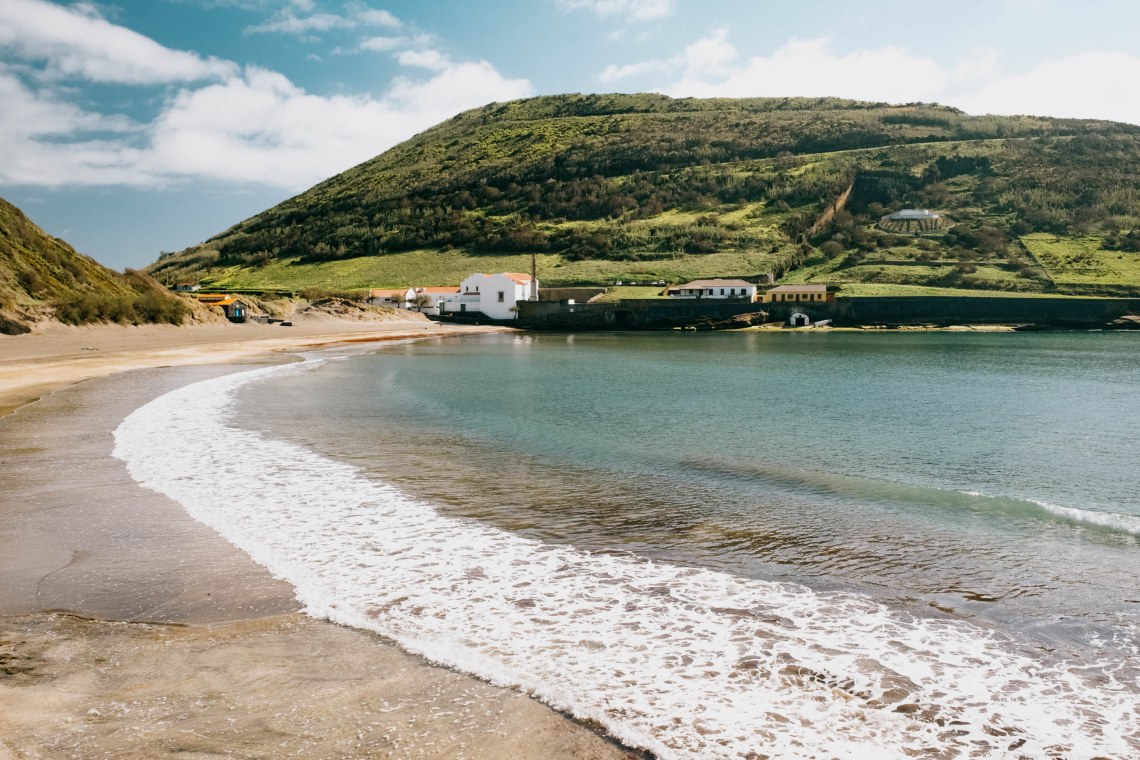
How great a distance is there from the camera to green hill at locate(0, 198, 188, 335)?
3797 cm

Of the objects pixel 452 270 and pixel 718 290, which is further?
pixel 452 270

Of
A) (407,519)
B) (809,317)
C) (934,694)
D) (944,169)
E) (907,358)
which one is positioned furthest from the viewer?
(944,169)

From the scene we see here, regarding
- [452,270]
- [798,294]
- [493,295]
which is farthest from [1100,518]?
[452,270]

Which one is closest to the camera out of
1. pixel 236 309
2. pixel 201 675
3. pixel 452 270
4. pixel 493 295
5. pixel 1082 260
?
pixel 201 675

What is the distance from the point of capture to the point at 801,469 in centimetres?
1277

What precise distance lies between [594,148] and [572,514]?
6263 inches

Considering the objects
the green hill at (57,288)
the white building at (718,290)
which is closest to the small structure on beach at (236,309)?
the green hill at (57,288)

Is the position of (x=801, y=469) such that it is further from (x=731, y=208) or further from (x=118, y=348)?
(x=731, y=208)

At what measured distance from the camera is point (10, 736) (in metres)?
3.87

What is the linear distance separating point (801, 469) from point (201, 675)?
10.5m

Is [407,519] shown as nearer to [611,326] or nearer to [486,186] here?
[611,326]

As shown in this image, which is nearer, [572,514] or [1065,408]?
[572,514]

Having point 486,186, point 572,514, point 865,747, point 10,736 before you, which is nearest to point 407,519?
point 572,514

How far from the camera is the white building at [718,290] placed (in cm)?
8838
